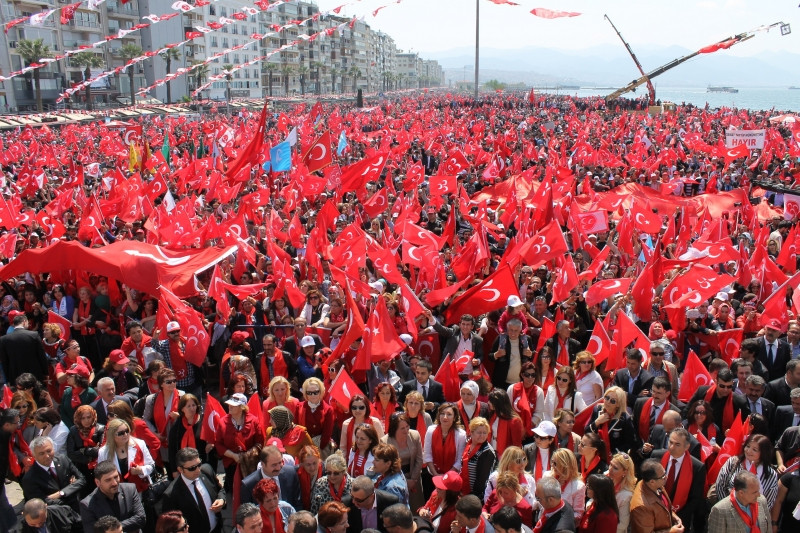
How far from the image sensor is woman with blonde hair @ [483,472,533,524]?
4266 mm

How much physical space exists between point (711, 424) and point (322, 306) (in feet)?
14.9

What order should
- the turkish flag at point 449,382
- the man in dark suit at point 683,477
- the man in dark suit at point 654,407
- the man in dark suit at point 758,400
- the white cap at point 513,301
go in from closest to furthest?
the man in dark suit at point 683,477 < the man in dark suit at point 654,407 < the man in dark suit at point 758,400 < the turkish flag at point 449,382 < the white cap at point 513,301

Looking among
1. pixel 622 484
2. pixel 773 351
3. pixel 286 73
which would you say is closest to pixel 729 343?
pixel 773 351

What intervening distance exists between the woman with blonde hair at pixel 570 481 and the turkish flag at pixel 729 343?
11.9ft

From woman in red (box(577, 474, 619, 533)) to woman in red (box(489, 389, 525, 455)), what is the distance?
1.09 meters

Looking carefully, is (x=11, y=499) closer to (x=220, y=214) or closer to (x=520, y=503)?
(x=520, y=503)

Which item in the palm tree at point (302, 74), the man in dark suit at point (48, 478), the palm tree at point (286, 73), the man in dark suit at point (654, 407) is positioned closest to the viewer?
the man in dark suit at point (48, 478)

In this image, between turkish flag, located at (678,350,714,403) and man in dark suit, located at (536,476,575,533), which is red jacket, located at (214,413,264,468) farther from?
turkish flag, located at (678,350,714,403)

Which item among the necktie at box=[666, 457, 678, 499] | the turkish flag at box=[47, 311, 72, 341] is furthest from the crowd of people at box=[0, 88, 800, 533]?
the turkish flag at box=[47, 311, 72, 341]

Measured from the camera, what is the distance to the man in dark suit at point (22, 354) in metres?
7.23

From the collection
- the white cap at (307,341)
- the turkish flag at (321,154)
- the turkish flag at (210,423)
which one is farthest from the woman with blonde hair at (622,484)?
the turkish flag at (321,154)

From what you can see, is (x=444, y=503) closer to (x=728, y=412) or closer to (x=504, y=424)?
(x=504, y=424)

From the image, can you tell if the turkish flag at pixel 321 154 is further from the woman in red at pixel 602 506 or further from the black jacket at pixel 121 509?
the woman in red at pixel 602 506

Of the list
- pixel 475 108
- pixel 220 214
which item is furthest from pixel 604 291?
pixel 475 108
